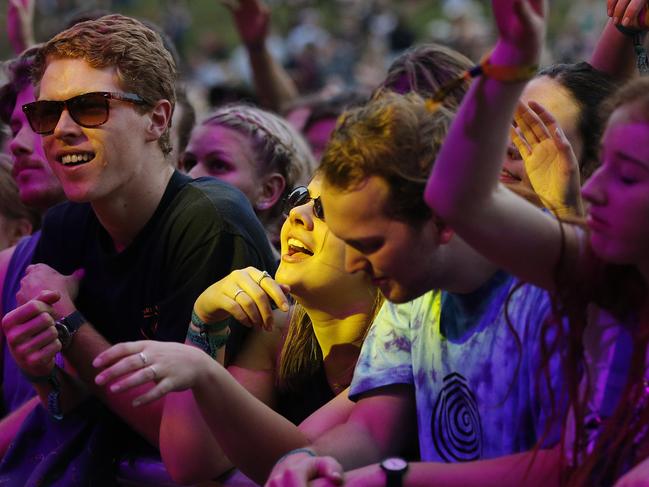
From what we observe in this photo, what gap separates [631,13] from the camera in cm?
273

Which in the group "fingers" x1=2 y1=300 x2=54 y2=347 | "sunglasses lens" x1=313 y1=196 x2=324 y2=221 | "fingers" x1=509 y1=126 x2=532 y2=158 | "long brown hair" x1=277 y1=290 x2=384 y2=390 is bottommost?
"long brown hair" x1=277 y1=290 x2=384 y2=390

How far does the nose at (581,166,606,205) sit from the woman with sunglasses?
2.63ft

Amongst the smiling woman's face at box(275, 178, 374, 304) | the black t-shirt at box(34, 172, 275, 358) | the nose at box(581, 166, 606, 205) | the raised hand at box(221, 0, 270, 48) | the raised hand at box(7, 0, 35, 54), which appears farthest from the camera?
the raised hand at box(221, 0, 270, 48)

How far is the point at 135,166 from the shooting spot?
9.59 feet

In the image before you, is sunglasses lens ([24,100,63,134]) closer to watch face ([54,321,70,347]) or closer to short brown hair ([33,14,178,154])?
short brown hair ([33,14,178,154])

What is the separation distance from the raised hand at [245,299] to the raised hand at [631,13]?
1.14 metres

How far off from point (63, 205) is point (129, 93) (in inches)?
21.0

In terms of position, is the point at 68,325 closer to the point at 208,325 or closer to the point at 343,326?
the point at 208,325

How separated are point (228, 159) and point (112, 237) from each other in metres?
0.80

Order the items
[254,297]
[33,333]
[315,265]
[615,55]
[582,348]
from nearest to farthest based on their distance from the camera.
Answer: [582,348], [254,297], [315,265], [33,333], [615,55]

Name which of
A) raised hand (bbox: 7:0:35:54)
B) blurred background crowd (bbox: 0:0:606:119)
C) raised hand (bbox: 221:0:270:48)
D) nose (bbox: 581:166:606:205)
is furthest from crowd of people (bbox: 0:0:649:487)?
blurred background crowd (bbox: 0:0:606:119)

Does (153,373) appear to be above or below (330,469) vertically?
above

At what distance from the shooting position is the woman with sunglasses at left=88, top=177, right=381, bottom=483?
2076 millimetres

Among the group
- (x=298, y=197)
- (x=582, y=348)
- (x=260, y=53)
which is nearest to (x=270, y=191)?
(x=298, y=197)
